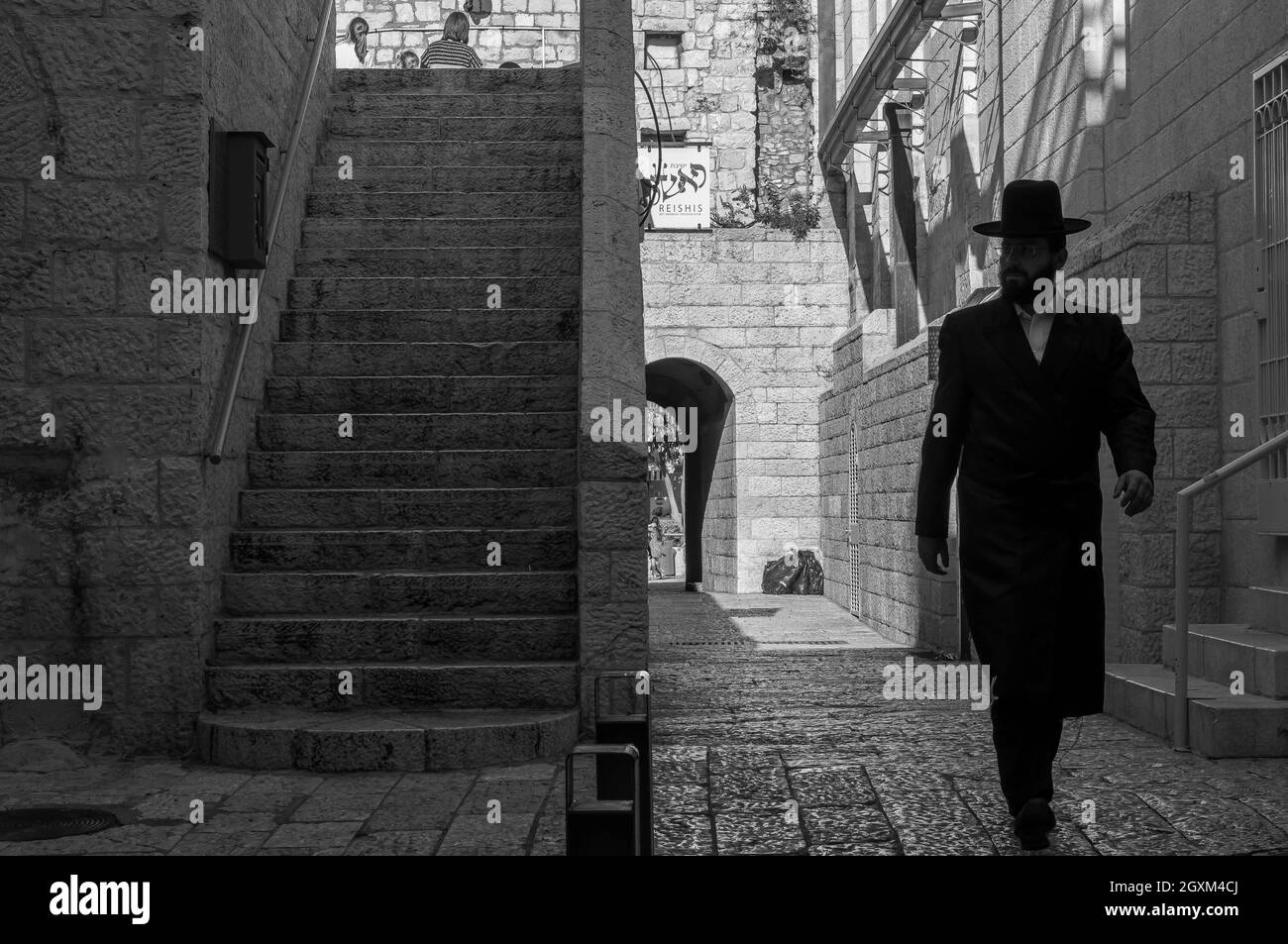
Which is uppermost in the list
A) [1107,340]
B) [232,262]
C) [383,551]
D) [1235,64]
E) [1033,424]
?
[1235,64]

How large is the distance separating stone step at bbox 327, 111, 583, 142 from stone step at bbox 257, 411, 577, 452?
3.15m

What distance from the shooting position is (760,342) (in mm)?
19078

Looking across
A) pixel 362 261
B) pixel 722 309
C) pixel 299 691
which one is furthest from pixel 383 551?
pixel 722 309

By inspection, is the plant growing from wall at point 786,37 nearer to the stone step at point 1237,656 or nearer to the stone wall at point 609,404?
the stone wall at point 609,404

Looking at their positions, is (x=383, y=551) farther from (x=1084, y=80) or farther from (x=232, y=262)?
(x=1084, y=80)

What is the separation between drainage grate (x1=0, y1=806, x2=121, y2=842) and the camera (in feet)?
15.0

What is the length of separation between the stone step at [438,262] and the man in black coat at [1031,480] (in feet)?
14.2

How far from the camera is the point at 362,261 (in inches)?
332

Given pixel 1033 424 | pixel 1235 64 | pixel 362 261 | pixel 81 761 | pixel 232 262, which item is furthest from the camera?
pixel 362 261

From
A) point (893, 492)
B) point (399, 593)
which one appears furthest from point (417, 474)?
point (893, 492)

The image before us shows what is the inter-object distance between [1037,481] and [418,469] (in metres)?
3.76

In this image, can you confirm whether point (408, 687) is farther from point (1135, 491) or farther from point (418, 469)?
point (1135, 491)

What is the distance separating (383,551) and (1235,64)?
16.0 feet

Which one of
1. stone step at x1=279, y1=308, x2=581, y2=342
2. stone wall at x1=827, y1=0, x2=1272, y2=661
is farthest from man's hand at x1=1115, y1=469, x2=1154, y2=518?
stone step at x1=279, y1=308, x2=581, y2=342
